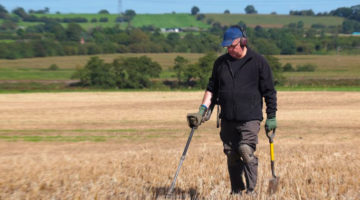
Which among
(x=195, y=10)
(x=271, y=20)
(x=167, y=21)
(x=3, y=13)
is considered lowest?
(x=167, y=21)

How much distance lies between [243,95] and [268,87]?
1.09 ft

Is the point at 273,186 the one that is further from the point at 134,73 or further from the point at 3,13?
the point at 3,13

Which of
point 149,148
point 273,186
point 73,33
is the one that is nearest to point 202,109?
point 273,186

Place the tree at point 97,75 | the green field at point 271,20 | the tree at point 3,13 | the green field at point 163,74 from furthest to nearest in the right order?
the tree at point 3,13
the green field at point 271,20
the tree at point 97,75
the green field at point 163,74

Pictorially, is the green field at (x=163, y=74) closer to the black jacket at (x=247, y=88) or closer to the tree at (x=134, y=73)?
the tree at (x=134, y=73)

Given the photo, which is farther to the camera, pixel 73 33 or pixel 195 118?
pixel 73 33

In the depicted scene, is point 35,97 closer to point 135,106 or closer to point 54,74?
point 135,106

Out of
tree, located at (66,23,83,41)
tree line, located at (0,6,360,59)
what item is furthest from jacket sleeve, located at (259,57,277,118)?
tree, located at (66,23,83,41)

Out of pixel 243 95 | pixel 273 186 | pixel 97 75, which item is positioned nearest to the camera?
pixel 273 186

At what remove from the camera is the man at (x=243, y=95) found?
7078 mm

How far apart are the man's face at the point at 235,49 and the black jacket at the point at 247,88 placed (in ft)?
0.32

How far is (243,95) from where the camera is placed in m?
7.07

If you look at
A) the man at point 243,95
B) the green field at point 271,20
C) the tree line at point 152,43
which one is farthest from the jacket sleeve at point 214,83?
the green field at point 271,20

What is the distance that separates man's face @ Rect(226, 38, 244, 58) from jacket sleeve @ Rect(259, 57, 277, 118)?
0.96 ft
